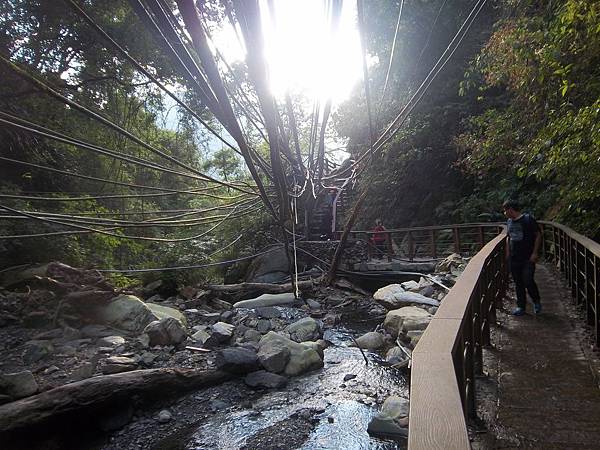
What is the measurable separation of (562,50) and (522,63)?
937 millimetres

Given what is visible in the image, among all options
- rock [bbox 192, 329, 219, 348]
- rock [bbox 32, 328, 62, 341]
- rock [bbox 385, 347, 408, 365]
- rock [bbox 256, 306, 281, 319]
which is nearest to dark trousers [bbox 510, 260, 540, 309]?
rock [bbox 385, 347, 408, 365]

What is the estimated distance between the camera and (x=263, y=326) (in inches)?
246

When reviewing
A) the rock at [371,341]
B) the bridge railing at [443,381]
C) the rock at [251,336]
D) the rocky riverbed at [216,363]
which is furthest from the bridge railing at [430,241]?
the bridge railing at [443,381]

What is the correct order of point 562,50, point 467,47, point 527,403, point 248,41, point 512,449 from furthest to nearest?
point 467,47, point 562,50, point 527,403, point 512,449, point 248,41

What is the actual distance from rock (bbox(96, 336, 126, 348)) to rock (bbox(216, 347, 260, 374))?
58.6 inches

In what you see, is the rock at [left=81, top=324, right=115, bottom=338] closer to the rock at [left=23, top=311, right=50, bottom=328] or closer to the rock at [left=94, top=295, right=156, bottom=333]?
the rock at [left=94, top=295, right=156, bottom=333]

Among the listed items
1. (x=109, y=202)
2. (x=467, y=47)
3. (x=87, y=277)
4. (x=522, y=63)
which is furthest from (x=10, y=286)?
(x=467, y=47)

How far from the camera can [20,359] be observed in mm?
4812

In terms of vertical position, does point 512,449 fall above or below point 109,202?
below

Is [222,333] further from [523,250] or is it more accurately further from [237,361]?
[523,250]

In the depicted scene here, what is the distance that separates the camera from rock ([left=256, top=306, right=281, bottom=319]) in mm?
6908

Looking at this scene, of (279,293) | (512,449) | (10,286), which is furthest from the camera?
(279,293)

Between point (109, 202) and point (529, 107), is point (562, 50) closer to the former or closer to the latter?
point (529, 107)

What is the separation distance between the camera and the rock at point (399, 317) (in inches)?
193
